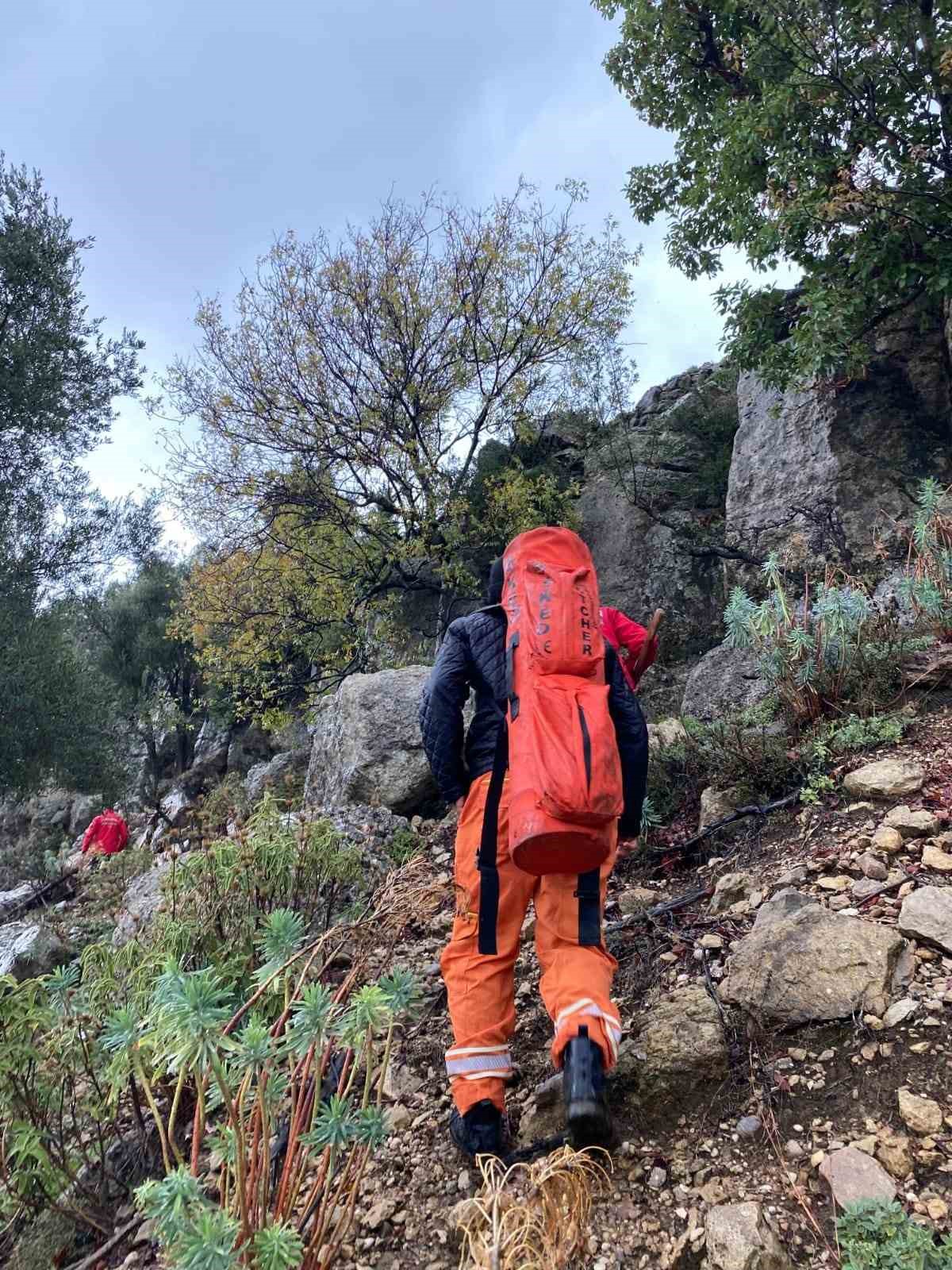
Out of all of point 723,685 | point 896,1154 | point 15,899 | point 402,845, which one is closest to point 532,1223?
point 896,1154

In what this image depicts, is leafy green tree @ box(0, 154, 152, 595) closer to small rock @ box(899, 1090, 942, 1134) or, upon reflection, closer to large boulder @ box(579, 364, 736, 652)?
large boulder @ box(579, 364, 736, 652)

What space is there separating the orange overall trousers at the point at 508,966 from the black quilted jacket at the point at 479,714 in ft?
0.89

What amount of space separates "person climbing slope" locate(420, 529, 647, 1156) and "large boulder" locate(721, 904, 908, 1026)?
463 mm

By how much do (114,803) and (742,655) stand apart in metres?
12.1

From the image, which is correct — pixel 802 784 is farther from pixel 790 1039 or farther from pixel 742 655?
pixel 742 655

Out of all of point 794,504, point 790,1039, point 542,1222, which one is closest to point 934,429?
point 794,504

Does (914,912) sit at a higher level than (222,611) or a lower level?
lower

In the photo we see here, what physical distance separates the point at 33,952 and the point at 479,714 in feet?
11.4

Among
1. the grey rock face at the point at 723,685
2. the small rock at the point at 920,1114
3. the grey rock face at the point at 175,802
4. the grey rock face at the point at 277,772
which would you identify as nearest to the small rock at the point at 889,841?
the small rock at the point at 920,1114

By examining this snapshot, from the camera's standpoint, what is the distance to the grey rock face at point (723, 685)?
6270mm

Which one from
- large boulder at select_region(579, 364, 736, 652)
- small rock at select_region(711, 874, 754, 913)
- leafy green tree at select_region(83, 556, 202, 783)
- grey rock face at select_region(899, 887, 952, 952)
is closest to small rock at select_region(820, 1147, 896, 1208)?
grey rock face at select_region(899, 887, 952, 952)

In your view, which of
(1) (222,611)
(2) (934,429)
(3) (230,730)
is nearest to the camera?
(2) (934,429)

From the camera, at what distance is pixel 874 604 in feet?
16.6

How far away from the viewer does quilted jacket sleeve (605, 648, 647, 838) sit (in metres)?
2.81
